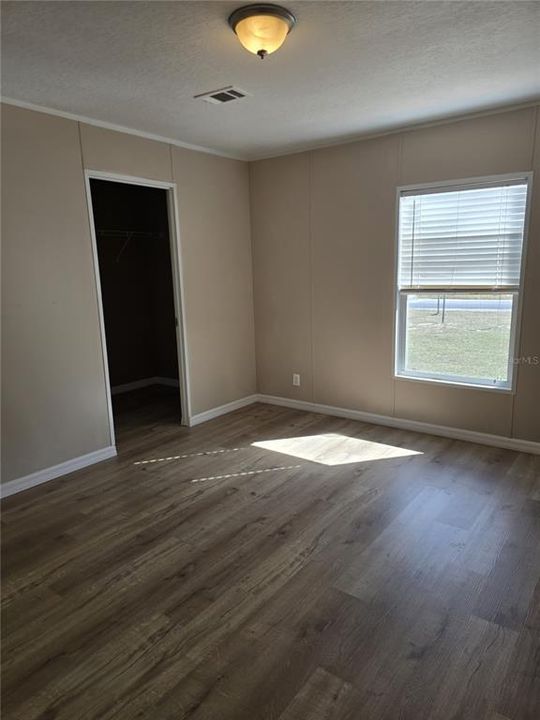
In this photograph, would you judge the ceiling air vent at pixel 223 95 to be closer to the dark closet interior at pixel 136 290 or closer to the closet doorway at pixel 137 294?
the closet doorway at pixel 137 294

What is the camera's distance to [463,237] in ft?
12.7

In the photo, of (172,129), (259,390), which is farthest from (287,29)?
(259,390)

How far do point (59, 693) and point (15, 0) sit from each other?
9.12 ft

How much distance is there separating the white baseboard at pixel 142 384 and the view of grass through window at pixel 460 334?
3.30 m

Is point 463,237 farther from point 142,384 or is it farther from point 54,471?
point 142,384

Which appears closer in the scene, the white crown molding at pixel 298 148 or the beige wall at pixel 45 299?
the beige wall at pixel 45 299

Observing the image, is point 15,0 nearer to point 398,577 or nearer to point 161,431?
point 398,577

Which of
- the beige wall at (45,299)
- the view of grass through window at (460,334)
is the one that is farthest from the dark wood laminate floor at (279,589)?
the view of grass through window at (460,334)

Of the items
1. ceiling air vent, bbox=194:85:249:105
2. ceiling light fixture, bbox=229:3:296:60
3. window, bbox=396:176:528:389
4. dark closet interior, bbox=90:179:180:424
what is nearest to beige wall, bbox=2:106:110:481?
ceiling air vent, bbox=194:85:249:105

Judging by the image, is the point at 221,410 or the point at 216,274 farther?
the point at 221,410

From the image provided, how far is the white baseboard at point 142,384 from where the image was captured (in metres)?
6.05

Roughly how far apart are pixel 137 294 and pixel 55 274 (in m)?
2.82

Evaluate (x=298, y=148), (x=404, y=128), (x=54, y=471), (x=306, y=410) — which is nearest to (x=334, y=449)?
(x=306, y=410)

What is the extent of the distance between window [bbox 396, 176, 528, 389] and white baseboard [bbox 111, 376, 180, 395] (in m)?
3.30
